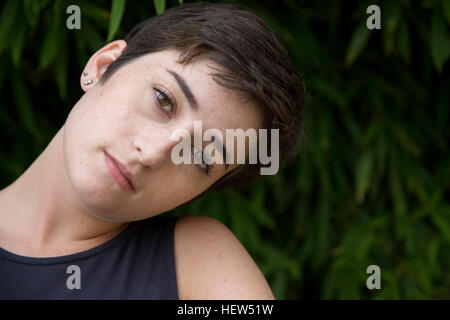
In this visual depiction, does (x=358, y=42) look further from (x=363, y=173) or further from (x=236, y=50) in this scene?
(x=236, y=50)

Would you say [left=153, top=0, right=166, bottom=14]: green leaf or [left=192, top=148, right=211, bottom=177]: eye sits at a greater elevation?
[left=153, top=0, right=166, bottom=14]: green leaf

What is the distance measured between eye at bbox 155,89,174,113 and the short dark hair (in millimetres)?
71

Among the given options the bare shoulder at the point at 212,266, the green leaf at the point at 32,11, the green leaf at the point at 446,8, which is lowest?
the bare shoulder at the point at 212,266

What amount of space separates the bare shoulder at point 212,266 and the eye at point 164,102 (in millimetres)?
260

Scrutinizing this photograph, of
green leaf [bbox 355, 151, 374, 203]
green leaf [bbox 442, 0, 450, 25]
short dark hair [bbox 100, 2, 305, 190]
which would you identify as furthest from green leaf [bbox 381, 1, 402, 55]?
short dark hair [bbox 100, 2, 305, 190]

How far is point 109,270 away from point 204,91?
38cm

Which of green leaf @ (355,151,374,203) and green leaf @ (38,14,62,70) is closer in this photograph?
green leaf @ (38,14,62,70)

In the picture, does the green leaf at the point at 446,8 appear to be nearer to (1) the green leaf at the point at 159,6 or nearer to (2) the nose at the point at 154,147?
(1) the green leaf at the point at 159,6

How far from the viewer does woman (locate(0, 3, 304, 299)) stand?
0.90 m

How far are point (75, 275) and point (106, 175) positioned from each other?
21cm

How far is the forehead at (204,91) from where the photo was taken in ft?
2.99

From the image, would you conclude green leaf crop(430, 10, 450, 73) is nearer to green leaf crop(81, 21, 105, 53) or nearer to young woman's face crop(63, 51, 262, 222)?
young woman's face crop(63, 51, 262, 222)

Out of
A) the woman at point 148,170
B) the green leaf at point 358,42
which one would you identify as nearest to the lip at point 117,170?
the woman at point 148,170
